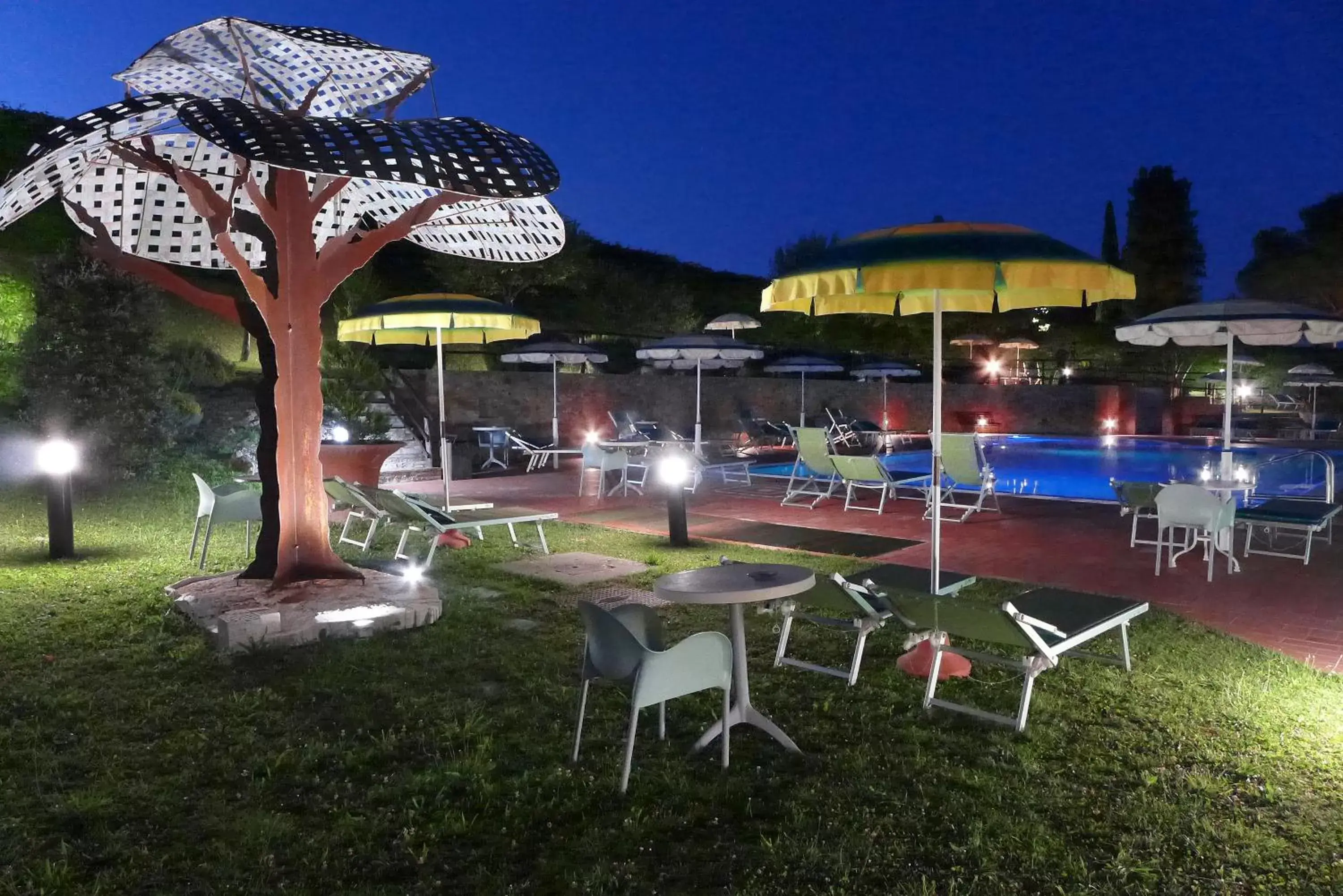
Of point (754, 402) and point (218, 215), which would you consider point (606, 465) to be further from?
point (754, 402)

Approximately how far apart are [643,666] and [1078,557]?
525cm

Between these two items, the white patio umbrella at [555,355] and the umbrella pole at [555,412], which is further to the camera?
the umbrella pole at [555,412]

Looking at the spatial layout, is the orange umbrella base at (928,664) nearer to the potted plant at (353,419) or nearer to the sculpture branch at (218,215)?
the sculpture branch at (218,215)

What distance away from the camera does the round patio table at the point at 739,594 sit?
3.34 metres


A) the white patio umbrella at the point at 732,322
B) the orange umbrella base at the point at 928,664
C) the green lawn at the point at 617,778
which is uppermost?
the white patio umbrella at the point at 732,322

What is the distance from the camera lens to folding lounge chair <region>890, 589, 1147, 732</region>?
3.55 meters

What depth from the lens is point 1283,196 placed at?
96.8 m

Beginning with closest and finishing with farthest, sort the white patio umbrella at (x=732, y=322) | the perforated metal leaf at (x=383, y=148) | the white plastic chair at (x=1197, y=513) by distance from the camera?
the perforated metal leaf at (x=383, y=148) < the white plastic chair at (x=1197, y=513) < the white patio umbrella at (x=732, y=322)

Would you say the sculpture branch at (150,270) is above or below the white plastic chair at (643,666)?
above

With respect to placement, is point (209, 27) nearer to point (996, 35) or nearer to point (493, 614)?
point (493, 614)

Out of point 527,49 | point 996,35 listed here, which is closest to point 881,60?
point 996,35

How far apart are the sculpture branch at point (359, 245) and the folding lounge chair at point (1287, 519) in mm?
5961

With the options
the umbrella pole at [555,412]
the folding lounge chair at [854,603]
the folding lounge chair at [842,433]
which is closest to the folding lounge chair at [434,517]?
the folding lounge chair at [854,603]

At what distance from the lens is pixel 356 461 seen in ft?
33.6
